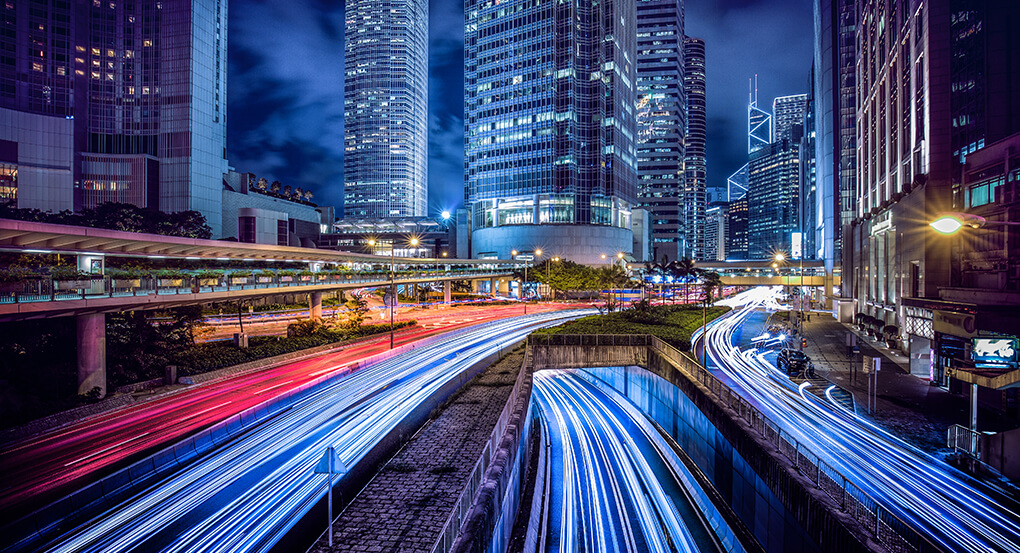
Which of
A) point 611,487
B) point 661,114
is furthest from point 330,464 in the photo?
point 661,114

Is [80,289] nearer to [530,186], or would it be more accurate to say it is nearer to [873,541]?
[873,541]

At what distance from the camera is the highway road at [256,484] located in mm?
10195

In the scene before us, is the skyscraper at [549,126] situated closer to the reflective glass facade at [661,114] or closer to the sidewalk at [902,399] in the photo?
the reflective glass facade at [661,114]

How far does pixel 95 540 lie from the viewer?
9.98 meters

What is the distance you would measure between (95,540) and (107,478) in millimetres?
2354

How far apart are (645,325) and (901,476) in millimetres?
24874

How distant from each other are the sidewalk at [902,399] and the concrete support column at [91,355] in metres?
32.7

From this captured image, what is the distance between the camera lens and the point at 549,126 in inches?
4309

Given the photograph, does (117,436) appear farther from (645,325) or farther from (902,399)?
(645,325)

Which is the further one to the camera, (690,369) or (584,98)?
(584,98)

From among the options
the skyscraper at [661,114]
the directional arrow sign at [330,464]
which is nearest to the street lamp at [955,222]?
the directional arrow sign at [330,464]

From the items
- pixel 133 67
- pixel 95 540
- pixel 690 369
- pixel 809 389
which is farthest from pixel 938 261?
pixel 133 67

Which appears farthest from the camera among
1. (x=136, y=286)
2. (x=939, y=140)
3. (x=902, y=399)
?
(x=939, y=140)

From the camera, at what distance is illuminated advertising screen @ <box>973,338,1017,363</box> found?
658 inches
